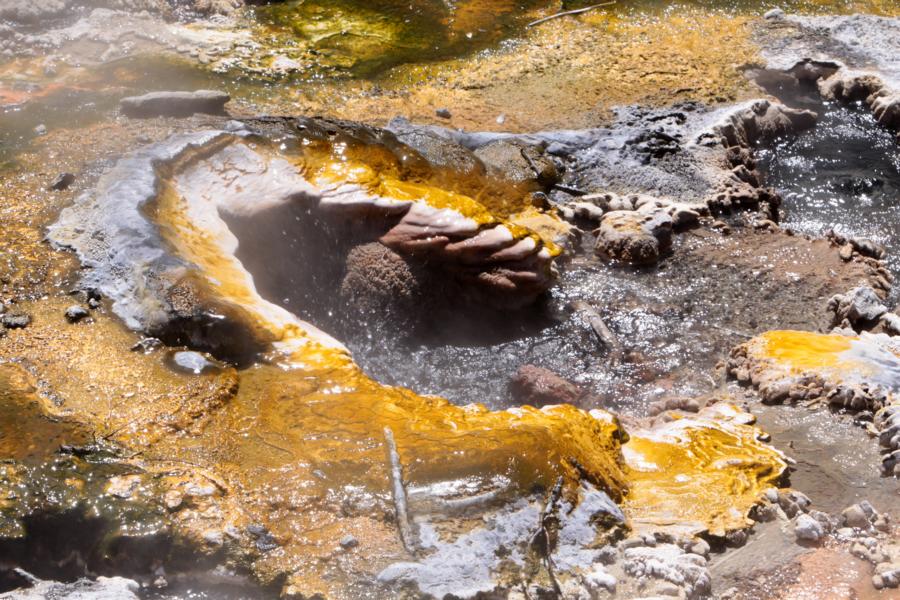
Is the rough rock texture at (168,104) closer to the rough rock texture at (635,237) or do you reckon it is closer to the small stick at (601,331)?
the rough rock texture at (635,237)

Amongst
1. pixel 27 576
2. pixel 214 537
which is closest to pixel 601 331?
pixel 214 537

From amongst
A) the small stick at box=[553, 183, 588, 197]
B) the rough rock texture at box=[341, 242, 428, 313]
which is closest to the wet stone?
the rough rock texture at box=[341, 242, 428, 313]

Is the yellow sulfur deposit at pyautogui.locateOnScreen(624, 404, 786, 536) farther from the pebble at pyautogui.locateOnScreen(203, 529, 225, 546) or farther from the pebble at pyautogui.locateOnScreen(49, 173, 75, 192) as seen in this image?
the pebble at pyautogui.locateOnScreen(49, 173, 75, 192)

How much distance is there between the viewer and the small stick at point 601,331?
4.78 meters

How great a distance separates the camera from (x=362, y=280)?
4863mm

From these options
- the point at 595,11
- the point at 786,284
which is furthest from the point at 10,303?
the point at 595,11

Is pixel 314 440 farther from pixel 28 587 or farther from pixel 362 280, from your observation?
pixel 362 280

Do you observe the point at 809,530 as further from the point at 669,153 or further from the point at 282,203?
the point at 669,153

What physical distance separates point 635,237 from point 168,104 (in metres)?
3.35

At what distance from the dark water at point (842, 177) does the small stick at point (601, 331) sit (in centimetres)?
192

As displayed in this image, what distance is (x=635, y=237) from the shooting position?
5383mm

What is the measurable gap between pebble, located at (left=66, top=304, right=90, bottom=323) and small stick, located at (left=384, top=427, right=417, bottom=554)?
5.31 feet

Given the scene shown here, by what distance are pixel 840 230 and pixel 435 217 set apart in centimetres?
298

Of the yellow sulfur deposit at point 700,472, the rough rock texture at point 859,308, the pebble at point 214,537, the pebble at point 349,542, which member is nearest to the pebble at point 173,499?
the pebble at point 214,537
